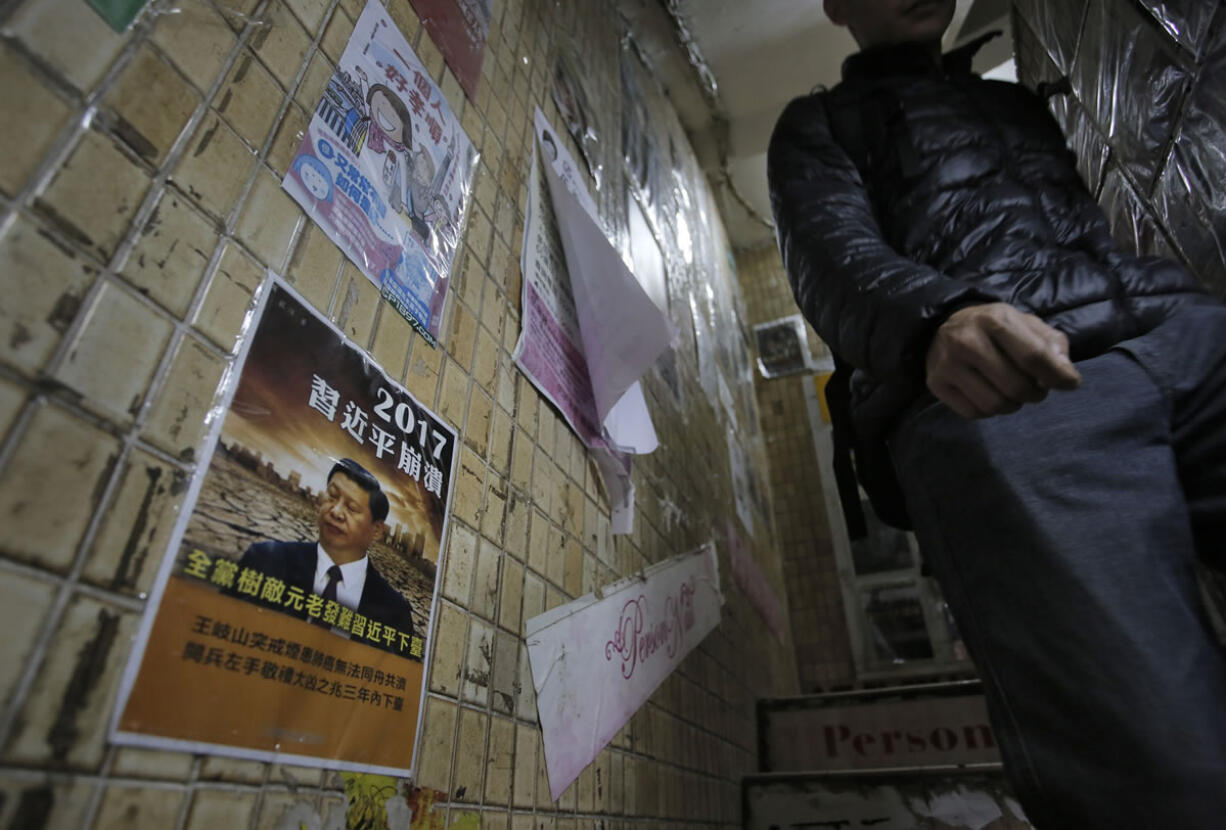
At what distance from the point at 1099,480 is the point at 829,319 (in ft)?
1.05

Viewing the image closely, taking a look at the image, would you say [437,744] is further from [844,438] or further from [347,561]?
[844,438]

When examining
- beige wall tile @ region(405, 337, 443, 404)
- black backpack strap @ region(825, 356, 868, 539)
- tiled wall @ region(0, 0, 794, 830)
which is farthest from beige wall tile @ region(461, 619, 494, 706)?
black backpack strap @ region(825, 356, 868, 539)

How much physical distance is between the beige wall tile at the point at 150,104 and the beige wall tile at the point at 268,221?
6cm

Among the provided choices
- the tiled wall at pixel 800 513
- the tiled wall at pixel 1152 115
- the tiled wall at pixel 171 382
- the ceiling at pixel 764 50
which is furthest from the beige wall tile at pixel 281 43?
the tiled wall at pixel 800 513

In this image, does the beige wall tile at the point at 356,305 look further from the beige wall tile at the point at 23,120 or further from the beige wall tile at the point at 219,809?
the beige wall tile at the point at 219,809

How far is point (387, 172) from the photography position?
0.67 m

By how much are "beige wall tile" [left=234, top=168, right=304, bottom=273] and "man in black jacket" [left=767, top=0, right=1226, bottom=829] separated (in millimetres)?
578

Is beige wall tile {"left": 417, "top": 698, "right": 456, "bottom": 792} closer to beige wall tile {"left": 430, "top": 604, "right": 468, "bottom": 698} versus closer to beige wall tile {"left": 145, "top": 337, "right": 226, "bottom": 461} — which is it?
beige wall tile {"left": 430, "top": 604, "right": 468, "bottom": 698}

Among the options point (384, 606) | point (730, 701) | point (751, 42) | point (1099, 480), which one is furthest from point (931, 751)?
point (751, 42)

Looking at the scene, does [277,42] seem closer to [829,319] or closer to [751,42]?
[829,319]

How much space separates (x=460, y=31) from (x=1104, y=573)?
3.22ft

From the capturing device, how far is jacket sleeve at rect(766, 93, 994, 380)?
0.67m

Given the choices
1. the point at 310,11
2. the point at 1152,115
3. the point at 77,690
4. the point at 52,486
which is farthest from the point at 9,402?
the point at 1152,115

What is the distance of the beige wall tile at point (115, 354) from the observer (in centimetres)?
36
